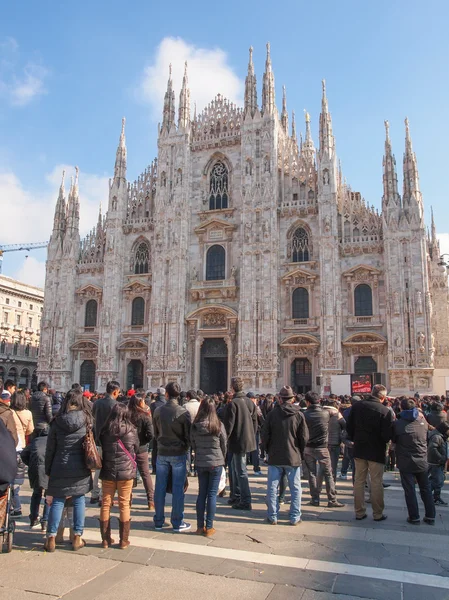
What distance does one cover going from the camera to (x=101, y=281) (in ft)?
119

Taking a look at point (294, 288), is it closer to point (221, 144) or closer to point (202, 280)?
point (202, 280)

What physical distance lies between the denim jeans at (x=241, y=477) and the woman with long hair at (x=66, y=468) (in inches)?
127

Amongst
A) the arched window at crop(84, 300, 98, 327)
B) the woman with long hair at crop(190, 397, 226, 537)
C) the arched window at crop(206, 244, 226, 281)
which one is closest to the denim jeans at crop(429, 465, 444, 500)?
the woman with long hair at crop(190, 397, 226, 537)

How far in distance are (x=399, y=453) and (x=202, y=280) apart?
84.6 ft

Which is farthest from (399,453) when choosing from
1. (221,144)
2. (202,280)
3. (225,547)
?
(221,144)

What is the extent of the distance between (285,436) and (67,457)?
11.3 ft

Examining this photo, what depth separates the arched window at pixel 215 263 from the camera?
33719 mm

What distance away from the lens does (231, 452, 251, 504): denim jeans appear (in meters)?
9.09

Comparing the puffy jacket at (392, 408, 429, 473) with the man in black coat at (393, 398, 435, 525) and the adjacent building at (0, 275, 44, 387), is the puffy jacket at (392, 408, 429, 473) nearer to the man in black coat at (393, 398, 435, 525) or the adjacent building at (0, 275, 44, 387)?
the man in black coat at (393, 398, 435, 525)

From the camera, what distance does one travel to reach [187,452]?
25.2ft

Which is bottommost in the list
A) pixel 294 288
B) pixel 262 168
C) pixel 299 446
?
pixel 299 446

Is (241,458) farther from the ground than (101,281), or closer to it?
closer to it

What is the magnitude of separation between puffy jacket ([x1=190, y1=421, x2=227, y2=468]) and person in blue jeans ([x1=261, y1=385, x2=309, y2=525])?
1099 mm

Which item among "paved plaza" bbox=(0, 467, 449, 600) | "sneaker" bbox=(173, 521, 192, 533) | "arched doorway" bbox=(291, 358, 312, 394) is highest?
"arched doorway" bbox=(291, 358, 312, 394)
